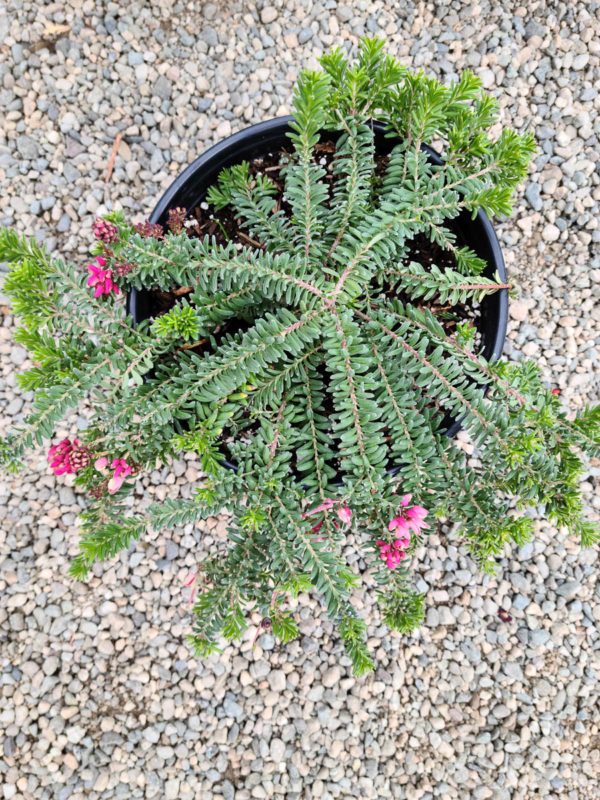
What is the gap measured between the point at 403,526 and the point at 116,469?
2.81 ft

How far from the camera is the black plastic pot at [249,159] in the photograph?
2.19 m

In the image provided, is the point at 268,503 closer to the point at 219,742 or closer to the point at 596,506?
the point at 219,742

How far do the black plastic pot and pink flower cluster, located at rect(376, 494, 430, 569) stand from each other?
482 mm

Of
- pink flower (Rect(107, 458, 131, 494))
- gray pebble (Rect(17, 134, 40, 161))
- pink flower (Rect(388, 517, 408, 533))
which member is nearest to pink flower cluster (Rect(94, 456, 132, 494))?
pink flower (Rect(107, 458, 131, 494))

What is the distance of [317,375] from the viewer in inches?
80.0

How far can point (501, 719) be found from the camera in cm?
291

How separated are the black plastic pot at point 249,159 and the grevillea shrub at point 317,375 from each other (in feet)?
0.82

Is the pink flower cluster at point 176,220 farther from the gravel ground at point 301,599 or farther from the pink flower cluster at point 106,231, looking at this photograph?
the gravel ground at point 301,599

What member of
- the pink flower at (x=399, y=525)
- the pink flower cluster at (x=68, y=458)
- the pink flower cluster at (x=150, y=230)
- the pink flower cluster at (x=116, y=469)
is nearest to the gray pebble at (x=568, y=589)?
the pink flower at (x=399, y=525)

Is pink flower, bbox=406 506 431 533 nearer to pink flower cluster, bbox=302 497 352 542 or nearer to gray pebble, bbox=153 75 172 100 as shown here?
pink flower cluster, bbox=302 497 352 542

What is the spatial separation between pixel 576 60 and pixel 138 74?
2084 mm

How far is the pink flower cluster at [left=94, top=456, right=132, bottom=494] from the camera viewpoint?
1.84 meters

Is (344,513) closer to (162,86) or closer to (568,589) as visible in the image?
(568,589)

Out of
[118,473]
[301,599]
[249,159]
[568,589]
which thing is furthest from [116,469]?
[568,589]
